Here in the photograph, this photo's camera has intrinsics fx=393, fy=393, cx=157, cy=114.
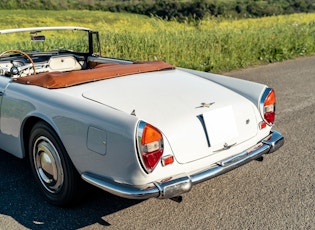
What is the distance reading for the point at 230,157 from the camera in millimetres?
2838

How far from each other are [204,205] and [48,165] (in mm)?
1241

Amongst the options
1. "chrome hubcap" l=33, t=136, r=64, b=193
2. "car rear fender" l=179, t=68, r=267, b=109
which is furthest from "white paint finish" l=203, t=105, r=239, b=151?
"chrome hubcap" l=33, t=136, r=64, b=193

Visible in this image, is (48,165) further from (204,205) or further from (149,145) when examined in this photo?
(204,205)

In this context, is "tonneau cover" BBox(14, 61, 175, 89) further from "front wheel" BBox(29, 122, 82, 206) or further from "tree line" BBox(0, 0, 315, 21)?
"tree line" BBox(0, 0, 315, 21)

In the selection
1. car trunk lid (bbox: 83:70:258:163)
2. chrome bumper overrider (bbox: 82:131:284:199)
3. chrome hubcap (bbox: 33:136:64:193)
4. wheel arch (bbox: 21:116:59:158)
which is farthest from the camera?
wheel arch (bbox: 21:116:59:158)

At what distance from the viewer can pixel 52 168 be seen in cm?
299

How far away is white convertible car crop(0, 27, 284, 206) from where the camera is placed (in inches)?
97.3

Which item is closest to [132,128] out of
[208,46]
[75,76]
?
[75,76]

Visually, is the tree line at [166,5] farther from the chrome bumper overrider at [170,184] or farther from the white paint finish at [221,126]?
the chrome bumper overrider at [170,184]

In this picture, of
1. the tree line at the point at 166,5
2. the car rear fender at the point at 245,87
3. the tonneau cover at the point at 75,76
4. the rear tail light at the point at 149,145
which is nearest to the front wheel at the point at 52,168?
the tonneau cover at the point at 75,76

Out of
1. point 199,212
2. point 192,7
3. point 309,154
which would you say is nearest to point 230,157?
point 199,212

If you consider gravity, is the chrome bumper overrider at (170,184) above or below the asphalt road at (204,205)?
above

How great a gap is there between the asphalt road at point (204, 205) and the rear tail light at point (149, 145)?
541 mm

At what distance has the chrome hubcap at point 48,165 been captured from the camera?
2.93 meters
